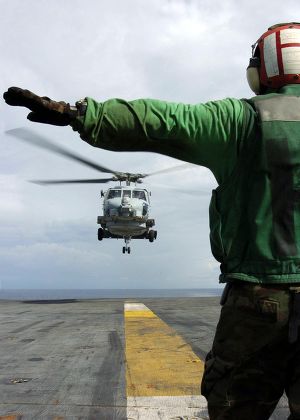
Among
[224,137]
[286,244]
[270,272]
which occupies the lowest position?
[270,272]

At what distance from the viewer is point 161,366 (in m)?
6.49

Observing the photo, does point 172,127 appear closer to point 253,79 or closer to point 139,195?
point 253,79

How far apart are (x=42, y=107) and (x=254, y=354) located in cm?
160

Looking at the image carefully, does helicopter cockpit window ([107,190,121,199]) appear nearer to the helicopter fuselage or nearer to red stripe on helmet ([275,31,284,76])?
the helicopter fuselage

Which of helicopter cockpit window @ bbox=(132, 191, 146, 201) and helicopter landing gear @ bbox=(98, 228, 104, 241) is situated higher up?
helicopter cockpit window @ bbox=(132, 191, 146, 201)

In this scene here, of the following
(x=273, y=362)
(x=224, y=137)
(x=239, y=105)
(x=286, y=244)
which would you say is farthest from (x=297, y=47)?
(x=273, y=362)

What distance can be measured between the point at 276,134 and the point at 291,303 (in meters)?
0.84

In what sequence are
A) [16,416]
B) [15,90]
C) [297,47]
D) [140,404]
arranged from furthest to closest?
[140,404] < [16,416] < [297,47] < [15,90]

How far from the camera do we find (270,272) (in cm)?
218

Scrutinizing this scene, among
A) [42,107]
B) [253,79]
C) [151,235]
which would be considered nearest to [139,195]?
[151,235]

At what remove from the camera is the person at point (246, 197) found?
6.97 ft

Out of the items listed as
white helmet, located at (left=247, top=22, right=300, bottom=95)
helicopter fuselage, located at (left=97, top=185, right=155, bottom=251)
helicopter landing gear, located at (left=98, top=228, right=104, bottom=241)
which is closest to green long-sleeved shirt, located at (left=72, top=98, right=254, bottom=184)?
white helmet, located at (left=247, top=22, right=300, bottom=95)

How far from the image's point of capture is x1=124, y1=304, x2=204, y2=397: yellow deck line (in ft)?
17.0

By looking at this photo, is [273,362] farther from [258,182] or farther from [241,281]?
[258,182]
